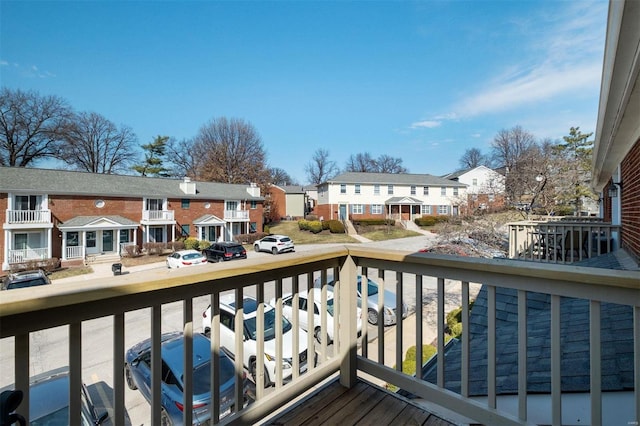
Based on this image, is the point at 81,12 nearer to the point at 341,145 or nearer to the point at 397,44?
the point at 397,44

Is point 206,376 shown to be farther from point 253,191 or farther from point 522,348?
point 253,191

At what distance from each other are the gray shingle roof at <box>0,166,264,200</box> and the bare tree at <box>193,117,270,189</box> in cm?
751

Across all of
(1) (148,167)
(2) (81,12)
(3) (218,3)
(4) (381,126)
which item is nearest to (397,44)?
(3) (218,3)

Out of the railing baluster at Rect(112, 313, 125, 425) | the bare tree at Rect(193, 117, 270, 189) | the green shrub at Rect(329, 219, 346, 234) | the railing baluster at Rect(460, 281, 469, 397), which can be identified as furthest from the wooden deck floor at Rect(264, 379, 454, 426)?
the bare tree at Rect(193, 117, 270, 189)

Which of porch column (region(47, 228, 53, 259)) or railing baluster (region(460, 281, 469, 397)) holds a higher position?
railing baluster (region(460, 281, 469, 397))

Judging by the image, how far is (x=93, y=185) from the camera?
19516 mm

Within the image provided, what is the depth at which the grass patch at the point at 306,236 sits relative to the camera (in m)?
25.1

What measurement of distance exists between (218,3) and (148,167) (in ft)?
93.9

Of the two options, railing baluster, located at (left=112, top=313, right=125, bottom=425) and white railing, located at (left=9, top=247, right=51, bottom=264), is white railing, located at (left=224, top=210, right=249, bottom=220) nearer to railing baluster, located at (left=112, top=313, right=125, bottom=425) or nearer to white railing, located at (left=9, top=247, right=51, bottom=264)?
white railing, located at (left=9, top=247, right=51, bottom=264)

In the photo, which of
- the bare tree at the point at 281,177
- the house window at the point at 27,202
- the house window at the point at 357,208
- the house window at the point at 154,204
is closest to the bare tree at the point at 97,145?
the house window at the point at 27,202

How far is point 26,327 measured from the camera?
91 cm

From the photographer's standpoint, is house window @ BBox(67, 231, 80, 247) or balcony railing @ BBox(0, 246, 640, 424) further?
house window @ BBox(67, 231, 80, 247)

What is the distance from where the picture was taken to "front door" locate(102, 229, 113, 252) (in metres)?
19.1

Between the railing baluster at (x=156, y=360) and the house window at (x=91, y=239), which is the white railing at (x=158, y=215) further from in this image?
the railing baluster at (x=156, y=360)
